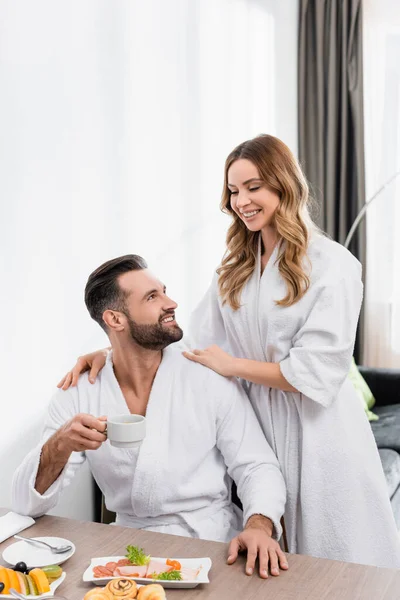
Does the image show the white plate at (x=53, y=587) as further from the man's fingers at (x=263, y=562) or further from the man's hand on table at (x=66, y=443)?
the man's fingers at (x=263, y=562)

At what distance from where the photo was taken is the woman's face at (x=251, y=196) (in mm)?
2035

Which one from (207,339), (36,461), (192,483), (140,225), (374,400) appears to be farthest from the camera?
(374,400)

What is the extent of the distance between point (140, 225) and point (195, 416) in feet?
4.65

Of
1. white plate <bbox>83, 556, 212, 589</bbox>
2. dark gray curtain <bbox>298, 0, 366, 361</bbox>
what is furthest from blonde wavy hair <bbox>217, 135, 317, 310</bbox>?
dark gray curtain <bbox>298, 0, 366, 361</bbox>

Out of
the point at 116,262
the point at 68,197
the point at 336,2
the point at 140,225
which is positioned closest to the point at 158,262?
the point at 140,225

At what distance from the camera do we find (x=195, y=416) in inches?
78.8

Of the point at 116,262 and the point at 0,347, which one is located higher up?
the point at 116,262

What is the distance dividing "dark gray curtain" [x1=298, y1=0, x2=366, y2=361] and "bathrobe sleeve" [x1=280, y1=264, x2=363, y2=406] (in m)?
3.03

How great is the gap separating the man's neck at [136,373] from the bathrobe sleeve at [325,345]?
1.13 ft

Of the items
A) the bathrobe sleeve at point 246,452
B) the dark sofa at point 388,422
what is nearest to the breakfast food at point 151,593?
the bathrobe sleeve at point 246,452

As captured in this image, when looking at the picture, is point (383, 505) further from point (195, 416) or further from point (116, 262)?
point (116, 262)

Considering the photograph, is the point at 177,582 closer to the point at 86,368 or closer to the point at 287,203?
the point at 86,368

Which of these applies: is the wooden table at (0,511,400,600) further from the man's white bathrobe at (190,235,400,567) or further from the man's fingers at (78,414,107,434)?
the man's white bathrobe at (190,235,400,567)

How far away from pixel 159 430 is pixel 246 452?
8.9 inches
